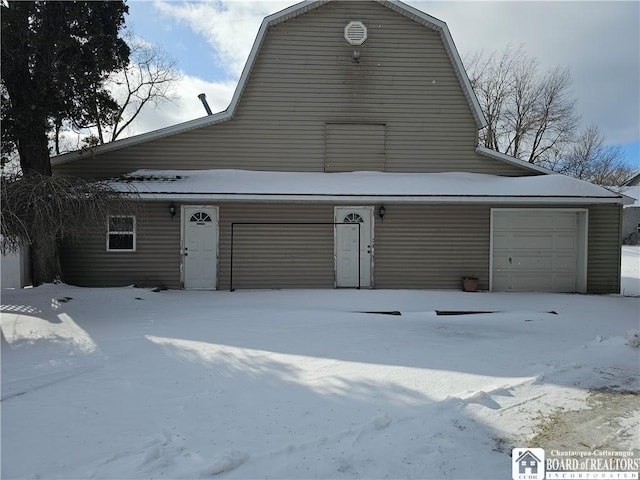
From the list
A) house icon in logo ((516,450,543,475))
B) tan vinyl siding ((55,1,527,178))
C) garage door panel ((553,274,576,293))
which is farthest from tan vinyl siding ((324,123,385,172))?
house icon in logo ((516,450,543,475))

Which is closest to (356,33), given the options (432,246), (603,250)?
(432,246)

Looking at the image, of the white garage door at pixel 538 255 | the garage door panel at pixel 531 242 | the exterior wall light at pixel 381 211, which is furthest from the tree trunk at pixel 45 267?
the garage door panel at pixel 531 242

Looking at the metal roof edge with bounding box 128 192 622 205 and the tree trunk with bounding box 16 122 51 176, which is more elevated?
the tree trunk with bounding box 16 122 51 176

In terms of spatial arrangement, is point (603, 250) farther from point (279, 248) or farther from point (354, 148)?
point (279, 248)

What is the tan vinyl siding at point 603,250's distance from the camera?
37.7ft

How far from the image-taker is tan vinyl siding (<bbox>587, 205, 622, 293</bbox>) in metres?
11.5

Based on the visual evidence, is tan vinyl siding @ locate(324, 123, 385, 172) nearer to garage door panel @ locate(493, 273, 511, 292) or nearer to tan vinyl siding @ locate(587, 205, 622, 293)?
garage door panel @ locate(493, 273, 511, 292)

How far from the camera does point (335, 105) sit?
11.7m

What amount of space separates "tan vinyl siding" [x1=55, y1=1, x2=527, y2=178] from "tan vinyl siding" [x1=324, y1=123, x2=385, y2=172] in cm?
17

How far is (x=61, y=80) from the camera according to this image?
939cm

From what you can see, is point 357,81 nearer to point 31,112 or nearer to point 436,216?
point 436,216

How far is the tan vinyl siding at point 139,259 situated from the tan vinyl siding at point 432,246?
5.45 m

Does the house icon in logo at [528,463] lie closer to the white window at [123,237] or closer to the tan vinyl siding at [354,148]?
the tan vinyl siding at [354,148]

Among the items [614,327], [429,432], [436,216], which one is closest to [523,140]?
[436,216]
